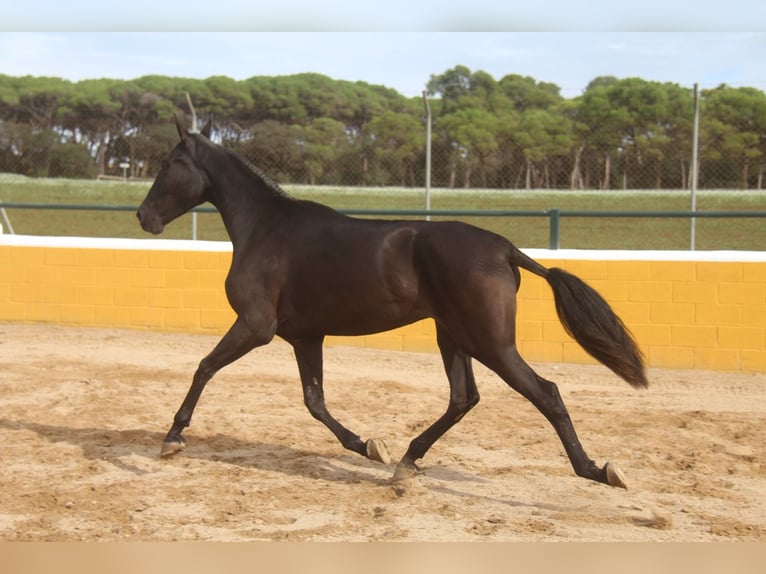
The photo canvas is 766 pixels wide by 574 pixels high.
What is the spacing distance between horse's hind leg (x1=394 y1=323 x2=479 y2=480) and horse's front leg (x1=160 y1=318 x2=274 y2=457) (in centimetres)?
92

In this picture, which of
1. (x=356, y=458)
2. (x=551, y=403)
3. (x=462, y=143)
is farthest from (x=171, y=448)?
(x=462, y=143)

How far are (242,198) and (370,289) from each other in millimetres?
1048

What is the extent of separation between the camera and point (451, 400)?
457 cm

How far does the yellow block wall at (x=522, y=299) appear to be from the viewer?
7.70 meters

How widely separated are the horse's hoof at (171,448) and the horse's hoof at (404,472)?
1.18 meters

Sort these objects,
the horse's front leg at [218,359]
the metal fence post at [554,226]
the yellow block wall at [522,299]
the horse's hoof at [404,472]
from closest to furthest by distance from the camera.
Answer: the horse's hoof at [404,472]
the horse's front leg at [218,359]
the yellow block wall at [522,299]
the metal fence post at [554,226]

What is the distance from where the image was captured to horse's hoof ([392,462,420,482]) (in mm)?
4531

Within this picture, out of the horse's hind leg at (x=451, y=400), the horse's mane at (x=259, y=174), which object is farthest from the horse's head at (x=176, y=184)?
the horse's hind leg at (x=451, y=400)

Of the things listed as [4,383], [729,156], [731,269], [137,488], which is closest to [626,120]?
[729,156]

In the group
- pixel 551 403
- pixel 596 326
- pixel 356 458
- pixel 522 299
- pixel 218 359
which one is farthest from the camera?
pixel 522 299

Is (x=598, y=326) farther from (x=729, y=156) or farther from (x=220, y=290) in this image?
(x=729, y=156)

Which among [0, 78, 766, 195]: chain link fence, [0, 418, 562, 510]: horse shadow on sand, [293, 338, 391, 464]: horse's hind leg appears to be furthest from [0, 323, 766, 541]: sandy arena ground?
[0, 78, 766, 195]: chain link fence

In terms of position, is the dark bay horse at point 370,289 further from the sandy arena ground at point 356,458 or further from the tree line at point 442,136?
the tree line at point 442,136

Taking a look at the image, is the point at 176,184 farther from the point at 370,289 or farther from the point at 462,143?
the point at 462,143
